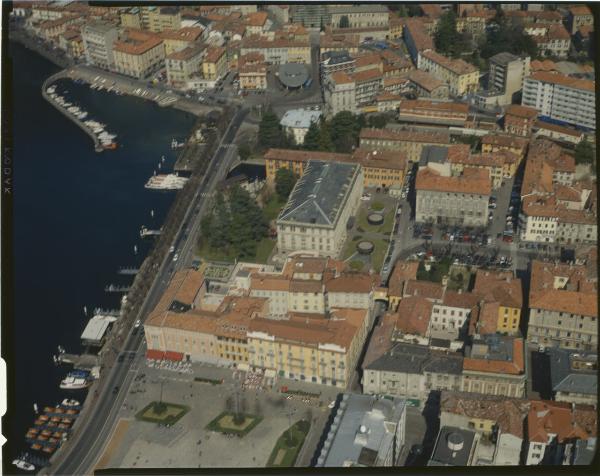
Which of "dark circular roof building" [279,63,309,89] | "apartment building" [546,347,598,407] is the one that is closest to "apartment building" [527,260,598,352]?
"apartment building" [546,347,598,407]

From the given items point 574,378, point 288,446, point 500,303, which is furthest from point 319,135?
point 288,446

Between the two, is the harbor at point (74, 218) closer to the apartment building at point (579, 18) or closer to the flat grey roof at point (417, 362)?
the flat grey roof at point (417, 362)

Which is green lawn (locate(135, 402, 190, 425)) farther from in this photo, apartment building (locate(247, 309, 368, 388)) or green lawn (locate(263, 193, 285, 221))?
green lawn (locate(263, 193, 285, 221))

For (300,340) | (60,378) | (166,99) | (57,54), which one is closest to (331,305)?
(300,340)

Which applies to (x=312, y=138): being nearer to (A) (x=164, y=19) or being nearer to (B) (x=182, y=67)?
(B) (x=182, y=67)

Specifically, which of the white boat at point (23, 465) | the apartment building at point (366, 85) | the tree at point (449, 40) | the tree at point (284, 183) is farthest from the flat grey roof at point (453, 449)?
the tree at point (449, 40)

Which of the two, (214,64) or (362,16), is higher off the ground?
(362,16)
